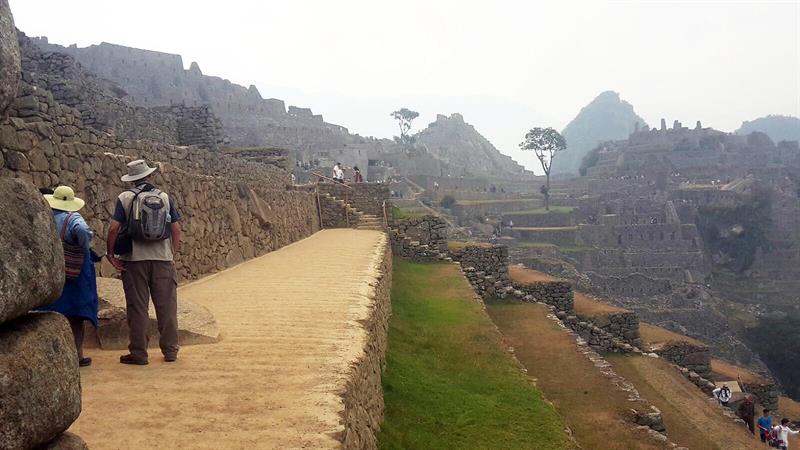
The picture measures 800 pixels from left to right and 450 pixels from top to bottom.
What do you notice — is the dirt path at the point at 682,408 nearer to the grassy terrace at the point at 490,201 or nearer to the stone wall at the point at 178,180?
the stone wall at the point at 178,180

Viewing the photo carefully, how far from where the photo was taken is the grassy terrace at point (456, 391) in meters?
7.30

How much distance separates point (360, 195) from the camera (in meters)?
26.2

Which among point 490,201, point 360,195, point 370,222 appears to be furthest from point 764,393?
point 490,201

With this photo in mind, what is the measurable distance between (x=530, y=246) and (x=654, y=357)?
2887 centimetres

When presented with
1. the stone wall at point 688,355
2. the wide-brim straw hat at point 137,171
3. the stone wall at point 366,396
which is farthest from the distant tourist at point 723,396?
the wide-brim straw hat at point 137,171

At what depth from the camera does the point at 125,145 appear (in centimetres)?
948

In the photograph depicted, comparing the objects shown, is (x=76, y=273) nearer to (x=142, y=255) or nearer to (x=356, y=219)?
(x=142, y=255)

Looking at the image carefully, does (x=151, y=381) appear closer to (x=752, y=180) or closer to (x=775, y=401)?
(x=775, y=401)

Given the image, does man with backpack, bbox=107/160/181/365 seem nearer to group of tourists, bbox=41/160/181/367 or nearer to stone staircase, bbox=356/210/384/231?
group of tourists, bbox=41/160/181/367

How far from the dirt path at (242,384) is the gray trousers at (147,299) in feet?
0.70

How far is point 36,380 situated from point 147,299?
332cm

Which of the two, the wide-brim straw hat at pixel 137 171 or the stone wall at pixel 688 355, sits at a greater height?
the wide-brim straw hat at pixel 137 171

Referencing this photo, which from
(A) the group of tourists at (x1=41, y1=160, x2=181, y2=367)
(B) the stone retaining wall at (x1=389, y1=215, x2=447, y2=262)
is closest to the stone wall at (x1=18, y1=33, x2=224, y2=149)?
(B) the stone retaining wall at (x1=389, y1=215, x2=447, y2=262)

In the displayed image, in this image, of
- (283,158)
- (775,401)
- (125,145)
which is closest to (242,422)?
(125,145)
